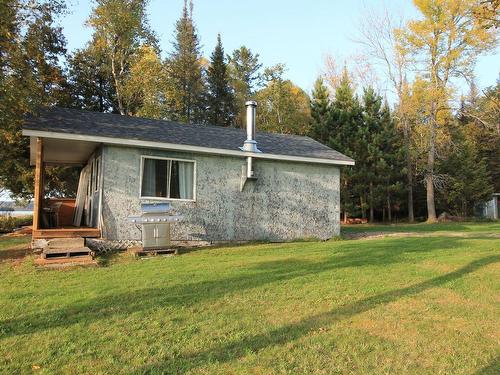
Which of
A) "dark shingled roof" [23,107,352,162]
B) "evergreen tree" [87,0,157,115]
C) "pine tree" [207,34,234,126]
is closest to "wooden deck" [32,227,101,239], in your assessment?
"dark shingled roof" [23,107,352,162]

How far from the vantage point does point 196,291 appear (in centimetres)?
646

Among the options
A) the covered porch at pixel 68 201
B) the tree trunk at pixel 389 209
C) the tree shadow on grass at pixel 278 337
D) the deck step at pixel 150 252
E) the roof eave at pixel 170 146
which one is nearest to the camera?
the tree shadow on grass at pixel 278 337

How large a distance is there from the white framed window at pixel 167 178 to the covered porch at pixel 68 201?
119 cm

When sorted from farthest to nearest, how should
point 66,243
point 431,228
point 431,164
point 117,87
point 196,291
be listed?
1. point 431,164
2. point 117,87
3. point 431,228
4. point 66,243
5. point 196,291

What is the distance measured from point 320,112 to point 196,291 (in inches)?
954

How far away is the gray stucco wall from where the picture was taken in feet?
37.7

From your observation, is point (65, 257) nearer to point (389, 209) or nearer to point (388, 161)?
point (388, 161)

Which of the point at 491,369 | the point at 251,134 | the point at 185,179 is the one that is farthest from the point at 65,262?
the point at 491,369

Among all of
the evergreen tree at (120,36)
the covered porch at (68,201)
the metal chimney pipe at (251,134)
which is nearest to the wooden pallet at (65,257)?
the covered porch at (68,201)

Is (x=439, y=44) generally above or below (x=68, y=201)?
above

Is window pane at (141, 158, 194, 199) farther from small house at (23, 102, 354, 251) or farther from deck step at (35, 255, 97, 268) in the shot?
deck step at (35, 255, 97, 268)

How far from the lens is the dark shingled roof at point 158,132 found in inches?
444

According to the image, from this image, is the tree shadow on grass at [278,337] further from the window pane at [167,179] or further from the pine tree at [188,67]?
the pine tree at [188,67]

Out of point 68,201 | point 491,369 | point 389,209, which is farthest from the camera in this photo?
point 389,209
